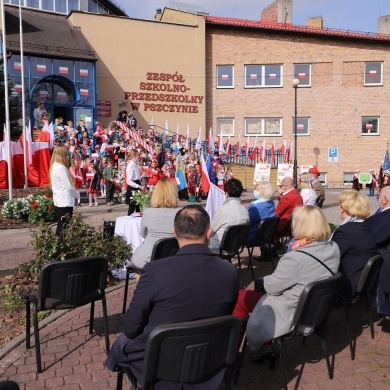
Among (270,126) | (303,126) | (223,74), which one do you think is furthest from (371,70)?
(223,74)

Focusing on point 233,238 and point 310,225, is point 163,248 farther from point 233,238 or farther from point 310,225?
point 310,225

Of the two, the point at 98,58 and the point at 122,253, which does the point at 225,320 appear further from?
the point at 98,58

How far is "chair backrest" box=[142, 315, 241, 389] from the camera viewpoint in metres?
2.60

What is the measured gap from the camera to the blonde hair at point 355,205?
5.18 m

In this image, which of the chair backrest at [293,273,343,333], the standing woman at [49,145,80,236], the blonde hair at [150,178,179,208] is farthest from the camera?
the standing woman at [49,145,80,236]

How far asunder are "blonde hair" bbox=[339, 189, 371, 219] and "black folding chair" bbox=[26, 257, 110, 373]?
2.72 m

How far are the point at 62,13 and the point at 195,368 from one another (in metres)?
31.3

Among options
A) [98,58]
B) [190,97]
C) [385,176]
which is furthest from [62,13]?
[385,176]

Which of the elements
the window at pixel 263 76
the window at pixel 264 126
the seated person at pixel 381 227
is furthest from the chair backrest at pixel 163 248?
the window at pixel 263 76

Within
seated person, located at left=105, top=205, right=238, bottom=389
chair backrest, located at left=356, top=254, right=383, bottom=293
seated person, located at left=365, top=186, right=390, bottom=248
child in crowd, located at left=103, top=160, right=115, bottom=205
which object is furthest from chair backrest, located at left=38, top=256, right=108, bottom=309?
child in crowd, located at left=103, top=160, right=115, bottom=205

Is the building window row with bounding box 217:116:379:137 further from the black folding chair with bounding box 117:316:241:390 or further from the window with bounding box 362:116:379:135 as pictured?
the black folding chair with bounding box 117:316:241:390

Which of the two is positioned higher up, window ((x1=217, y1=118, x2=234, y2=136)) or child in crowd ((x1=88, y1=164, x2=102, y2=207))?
window ((x1=217, y1=118, x2=234, y2=136))

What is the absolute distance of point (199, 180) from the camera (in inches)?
754

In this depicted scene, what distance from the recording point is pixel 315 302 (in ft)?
12.7
